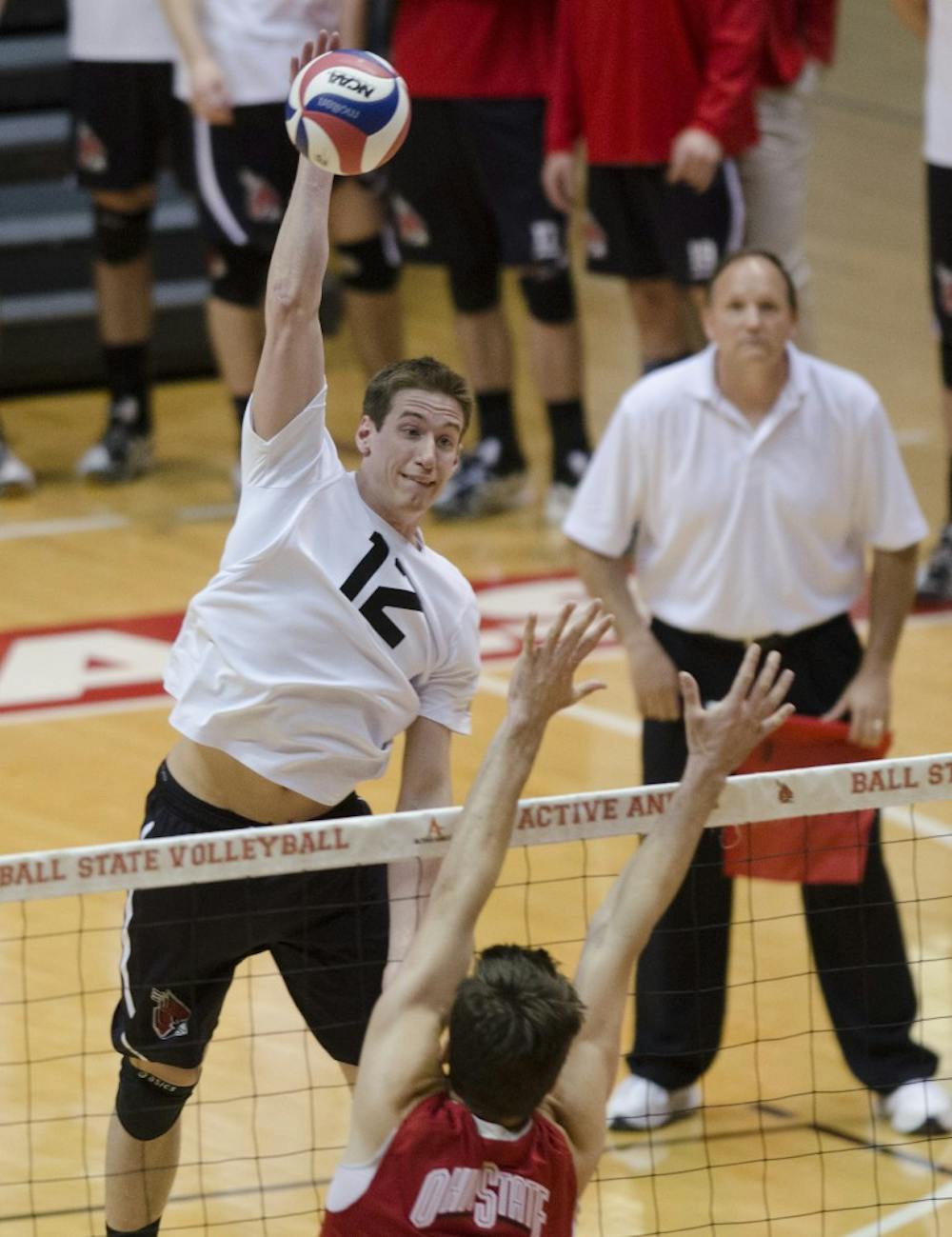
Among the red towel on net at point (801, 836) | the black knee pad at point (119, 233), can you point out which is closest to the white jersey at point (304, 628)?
the red towel on net at point (801, 836)

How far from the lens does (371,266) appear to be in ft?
33.1

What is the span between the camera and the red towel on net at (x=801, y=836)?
5367 mm

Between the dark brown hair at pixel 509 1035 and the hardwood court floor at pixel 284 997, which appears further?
the hardwood court floor at pixel 284 997

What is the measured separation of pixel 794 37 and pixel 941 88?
0.73m

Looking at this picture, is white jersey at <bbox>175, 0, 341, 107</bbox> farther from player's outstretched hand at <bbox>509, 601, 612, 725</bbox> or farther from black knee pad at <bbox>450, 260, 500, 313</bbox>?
player's outstretched hand at <bbox>509, 601, 612, 725</bbox>

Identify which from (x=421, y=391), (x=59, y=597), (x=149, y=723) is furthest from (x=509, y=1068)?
(x=59, y=597)

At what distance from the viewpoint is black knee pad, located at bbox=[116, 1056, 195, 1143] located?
4672mm

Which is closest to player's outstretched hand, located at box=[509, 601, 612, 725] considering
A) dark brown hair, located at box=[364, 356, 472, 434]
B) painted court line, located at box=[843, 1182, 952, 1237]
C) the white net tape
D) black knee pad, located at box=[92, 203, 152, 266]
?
the white net tape

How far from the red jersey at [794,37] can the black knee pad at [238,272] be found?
2.24 metres

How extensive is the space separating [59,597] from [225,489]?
145 centimetres

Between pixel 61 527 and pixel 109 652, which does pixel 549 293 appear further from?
pixel 109 652

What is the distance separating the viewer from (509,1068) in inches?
138

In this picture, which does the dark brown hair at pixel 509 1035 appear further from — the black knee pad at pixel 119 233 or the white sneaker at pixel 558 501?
the black knee pad at pixel 119 233

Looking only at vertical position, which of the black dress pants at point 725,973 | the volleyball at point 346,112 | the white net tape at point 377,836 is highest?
the volleyball at point 346,112
